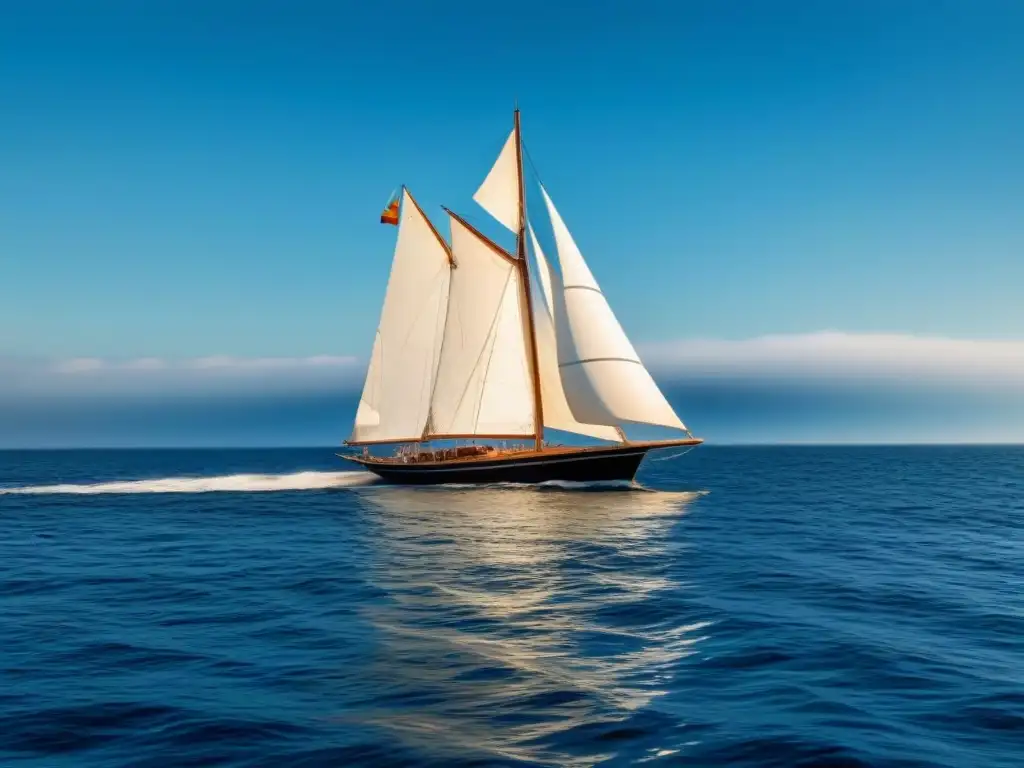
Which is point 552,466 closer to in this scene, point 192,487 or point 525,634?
point 192,487

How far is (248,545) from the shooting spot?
29484mm

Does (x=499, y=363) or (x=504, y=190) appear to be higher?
(x=504, y=190)

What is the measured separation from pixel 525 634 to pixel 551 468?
38.2 meters

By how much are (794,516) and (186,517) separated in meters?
30.7

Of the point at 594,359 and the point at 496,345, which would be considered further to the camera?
the point at 496,345

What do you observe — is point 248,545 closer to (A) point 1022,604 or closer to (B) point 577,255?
(A) point 1022,604

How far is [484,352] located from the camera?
55281 millimetres

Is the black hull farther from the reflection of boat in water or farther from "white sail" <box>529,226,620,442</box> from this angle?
the reflection of boat in water

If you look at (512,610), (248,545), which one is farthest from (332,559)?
(512,610)

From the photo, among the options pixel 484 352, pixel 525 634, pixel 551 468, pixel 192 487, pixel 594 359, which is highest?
pixel 484 352

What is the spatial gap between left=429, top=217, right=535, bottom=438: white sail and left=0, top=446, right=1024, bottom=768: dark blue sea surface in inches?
929

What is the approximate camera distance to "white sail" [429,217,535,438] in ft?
182

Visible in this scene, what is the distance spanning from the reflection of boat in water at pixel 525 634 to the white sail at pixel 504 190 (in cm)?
3040

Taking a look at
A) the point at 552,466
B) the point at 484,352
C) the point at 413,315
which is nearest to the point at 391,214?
the point at 413,315
